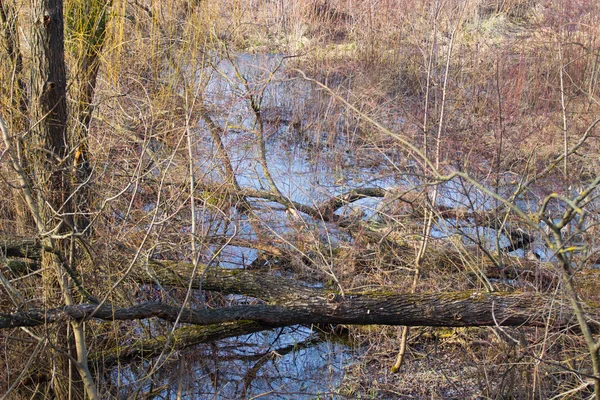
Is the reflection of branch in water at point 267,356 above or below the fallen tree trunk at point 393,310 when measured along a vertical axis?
below

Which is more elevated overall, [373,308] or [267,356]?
[373,308]

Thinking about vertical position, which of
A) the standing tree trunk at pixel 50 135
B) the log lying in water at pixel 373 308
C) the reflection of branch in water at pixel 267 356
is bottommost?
the reflection of branch in water at pixel 267 356

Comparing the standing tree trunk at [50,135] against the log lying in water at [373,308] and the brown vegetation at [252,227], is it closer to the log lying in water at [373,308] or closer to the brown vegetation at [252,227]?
the brown vegetation at [252,227]

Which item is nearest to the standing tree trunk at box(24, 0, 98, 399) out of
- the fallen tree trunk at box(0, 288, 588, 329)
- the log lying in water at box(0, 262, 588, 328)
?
the log lying in water at box(0, 262, 588, 328)

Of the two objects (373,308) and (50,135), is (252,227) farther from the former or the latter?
(50,135)

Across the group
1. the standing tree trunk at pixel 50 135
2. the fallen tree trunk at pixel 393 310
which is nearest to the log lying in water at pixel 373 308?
the fallen tree trunk at pixel 393 310

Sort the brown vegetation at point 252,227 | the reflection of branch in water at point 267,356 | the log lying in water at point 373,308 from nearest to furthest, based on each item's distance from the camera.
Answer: the brown vegetation at point 252,227, the log lying in water at point 373,308, the reflection of branch in water at point 267,356

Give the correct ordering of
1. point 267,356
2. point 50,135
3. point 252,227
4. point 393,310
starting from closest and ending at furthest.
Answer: point 50,135 < point 393,310 < point 267,356 < point 252,227

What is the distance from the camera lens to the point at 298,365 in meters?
3.85

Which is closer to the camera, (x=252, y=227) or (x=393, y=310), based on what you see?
(x=393, y=310)

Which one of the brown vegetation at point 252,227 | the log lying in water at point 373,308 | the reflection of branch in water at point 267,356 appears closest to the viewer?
the brown vegetation at point 252,227

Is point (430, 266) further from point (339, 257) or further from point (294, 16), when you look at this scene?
point (294, 16)

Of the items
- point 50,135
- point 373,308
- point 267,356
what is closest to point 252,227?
point 267,356

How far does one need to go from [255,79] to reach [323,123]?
0.99 metres
